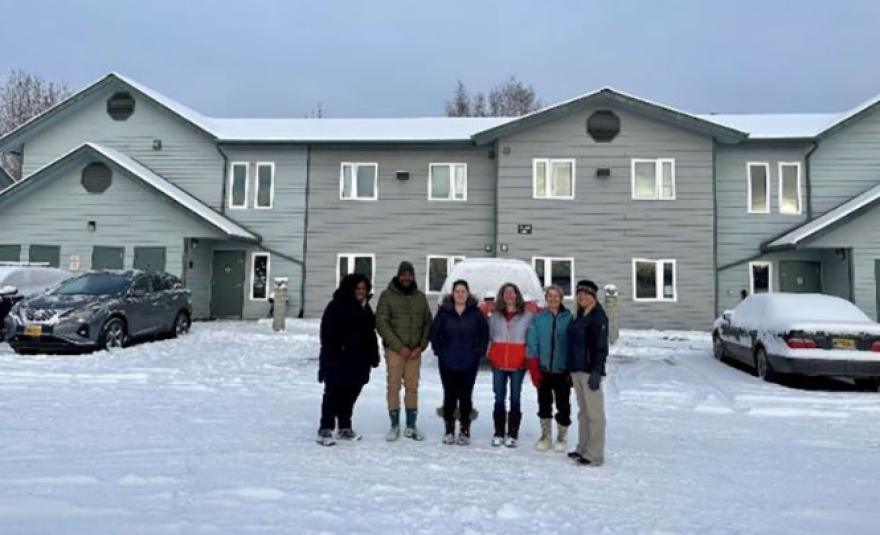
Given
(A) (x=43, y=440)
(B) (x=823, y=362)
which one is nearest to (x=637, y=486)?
(A) (x=43, y=440)

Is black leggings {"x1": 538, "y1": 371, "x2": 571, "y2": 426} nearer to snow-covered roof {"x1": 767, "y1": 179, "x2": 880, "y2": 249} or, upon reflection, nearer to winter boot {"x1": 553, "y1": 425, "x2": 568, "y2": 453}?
winter boot {"x1": 553, "y1": 425, "x2": 568, "y2": 453}

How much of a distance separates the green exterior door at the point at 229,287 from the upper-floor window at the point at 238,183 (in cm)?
191

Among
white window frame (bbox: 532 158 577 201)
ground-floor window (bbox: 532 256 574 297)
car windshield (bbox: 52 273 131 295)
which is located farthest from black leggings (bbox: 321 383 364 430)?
white window frame (bbox: 532 158 577 201)

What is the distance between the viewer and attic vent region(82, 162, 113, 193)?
19969 millimetres

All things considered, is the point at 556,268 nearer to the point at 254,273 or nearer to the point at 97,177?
the point at 254,273

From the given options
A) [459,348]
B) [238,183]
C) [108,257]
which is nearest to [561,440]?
[459,348]

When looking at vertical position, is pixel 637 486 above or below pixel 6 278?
below

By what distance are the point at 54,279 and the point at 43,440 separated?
460 inches

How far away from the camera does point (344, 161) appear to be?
21.1 metres

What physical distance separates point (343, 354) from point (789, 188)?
61.9 feet

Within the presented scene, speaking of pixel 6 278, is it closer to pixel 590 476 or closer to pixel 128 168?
pixel 128 168

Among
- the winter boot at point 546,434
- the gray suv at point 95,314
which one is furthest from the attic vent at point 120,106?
the winter boot at point 546,434

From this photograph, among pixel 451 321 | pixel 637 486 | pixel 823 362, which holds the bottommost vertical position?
pixel 637 486

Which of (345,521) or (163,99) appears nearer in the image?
(345,521)
